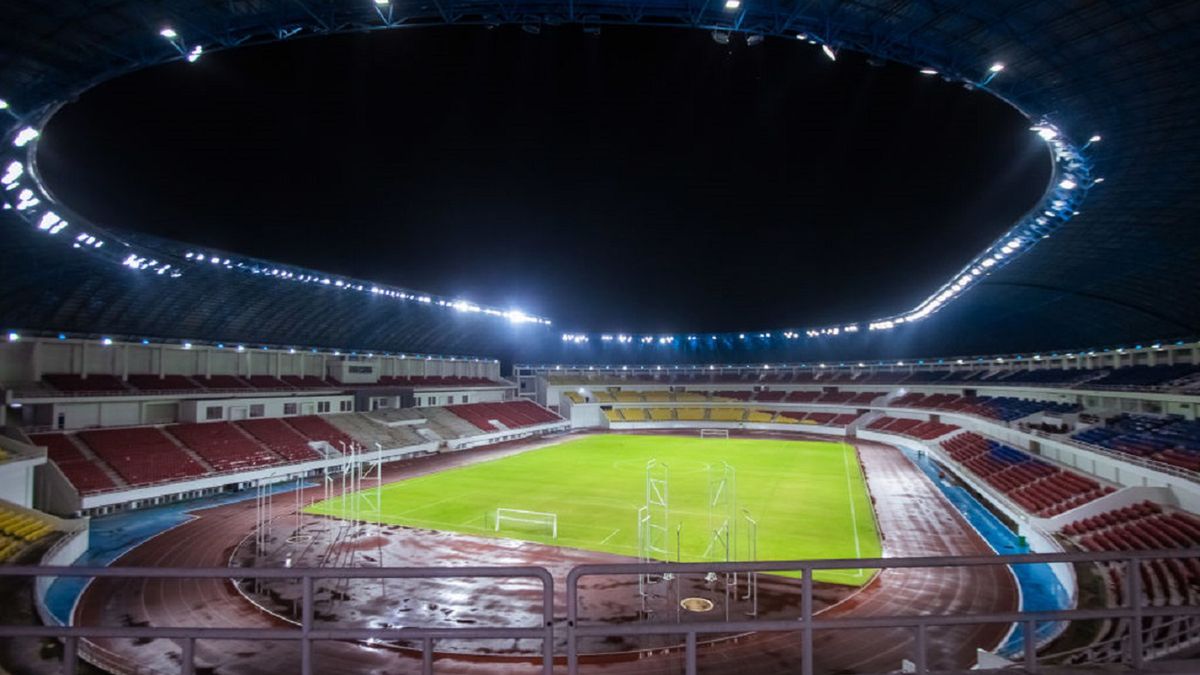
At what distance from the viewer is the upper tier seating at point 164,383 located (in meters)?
40.9

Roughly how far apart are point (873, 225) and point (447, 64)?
2960 cm

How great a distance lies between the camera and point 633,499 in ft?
122

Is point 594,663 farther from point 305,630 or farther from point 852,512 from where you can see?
point 852,512

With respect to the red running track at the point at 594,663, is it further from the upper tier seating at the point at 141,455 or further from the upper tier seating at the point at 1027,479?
the upper tier seating at the point at 141,455

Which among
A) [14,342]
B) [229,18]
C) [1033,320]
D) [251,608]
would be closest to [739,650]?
[251,608]

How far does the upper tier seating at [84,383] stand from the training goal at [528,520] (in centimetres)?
2589

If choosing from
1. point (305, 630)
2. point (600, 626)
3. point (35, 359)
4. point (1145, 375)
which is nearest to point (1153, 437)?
point (1145, 375)

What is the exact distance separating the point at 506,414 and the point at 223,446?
122 feet

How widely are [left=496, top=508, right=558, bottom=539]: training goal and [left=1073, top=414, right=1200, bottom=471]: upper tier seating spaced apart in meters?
25.3

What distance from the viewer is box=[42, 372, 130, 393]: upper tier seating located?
36.1m

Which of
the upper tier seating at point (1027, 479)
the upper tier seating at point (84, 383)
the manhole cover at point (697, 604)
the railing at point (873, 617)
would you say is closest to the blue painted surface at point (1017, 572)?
the upper tier seating at point (1027, 479)

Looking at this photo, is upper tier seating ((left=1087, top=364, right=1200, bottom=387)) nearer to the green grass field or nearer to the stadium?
the stadium

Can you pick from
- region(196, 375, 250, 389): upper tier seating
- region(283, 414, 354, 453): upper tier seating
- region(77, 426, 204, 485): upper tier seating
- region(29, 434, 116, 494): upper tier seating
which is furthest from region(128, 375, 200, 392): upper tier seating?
region(283, 414, 354, 453): upper tier seating

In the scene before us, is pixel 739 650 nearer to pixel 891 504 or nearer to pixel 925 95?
pixel 925 95
